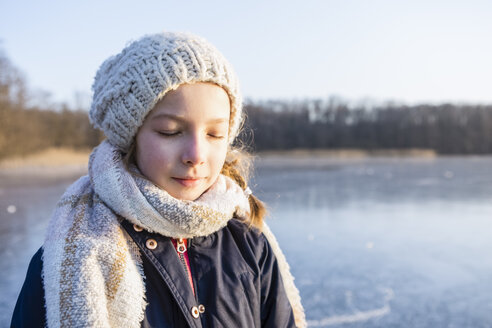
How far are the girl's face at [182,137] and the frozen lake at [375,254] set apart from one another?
→ 2.65 m

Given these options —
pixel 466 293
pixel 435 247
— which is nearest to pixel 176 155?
pixel 466 293

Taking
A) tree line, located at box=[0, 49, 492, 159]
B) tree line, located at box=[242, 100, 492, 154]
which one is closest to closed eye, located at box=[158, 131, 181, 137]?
tree line, located at box=[0, 49, 492, 159]

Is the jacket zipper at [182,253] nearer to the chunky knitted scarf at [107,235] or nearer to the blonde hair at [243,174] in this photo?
the chunky knitted scarf at [107,235]

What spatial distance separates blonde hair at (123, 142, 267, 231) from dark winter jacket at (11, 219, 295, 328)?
0.05 meters

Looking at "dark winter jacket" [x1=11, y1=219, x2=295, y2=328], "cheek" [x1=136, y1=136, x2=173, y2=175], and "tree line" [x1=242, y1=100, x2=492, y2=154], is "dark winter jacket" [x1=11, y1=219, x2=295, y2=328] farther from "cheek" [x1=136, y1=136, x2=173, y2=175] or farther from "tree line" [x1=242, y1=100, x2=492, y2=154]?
"tree line" [x1=242, y1=100, x2=492, y2=154]

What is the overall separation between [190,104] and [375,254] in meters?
4.67

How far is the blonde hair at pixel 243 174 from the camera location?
1428mm

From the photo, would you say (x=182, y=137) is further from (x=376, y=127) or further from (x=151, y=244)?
(x=376, y=127)

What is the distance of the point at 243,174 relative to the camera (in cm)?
159

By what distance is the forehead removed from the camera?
111 cm

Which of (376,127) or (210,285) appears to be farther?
(376,127)

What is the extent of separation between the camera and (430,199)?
31.4 ft

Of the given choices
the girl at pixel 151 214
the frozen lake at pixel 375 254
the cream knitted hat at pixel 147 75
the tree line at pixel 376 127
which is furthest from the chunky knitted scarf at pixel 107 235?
the tree line at pixel 376 127

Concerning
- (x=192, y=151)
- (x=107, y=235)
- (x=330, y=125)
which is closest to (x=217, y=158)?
(x=192, y=151)
